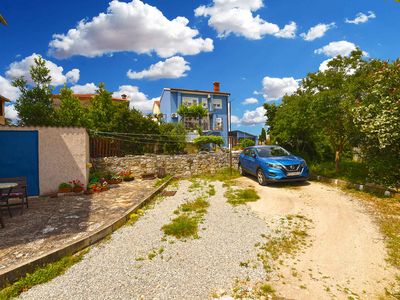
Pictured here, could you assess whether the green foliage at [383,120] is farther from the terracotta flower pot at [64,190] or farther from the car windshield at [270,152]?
the terracotta flower pot at [64,190]

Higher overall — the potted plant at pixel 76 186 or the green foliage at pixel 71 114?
the green foliage at pixel 71 114

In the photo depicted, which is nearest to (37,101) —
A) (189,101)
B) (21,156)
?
(21,156)

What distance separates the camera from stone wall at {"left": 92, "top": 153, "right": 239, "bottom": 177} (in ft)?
40.5

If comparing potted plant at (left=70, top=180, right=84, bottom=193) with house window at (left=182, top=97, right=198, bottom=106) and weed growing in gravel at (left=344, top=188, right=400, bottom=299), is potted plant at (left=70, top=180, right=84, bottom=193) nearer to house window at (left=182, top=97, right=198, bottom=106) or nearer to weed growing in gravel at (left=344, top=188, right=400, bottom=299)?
weed growing in gravel at (left=344, top=188, right=400, bottom=299)

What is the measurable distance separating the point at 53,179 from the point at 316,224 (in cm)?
925

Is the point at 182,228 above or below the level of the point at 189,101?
below

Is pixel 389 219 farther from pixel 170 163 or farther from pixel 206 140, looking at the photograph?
pixel 206 140

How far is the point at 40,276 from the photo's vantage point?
3.72m

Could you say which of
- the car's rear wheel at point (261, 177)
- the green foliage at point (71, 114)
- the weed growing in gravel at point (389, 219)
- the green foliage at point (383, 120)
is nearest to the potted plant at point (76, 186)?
the green foliage at point (71, 114)

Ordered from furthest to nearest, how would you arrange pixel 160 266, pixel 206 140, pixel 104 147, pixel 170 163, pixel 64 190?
pixel 206 140, pixel 170 163, pixel 104 147, pixel 64 190, pixel 160 266

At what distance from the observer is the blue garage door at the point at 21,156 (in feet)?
27.9

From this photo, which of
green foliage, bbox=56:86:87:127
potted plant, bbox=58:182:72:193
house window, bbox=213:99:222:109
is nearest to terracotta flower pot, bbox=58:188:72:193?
potted plant, bbox=58:182:72:193

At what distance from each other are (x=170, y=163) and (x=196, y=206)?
622 centimetres

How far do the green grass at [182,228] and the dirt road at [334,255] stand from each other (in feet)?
6.49
